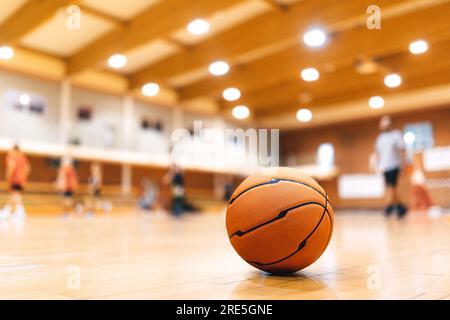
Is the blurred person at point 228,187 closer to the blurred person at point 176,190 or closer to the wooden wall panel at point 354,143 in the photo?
the wooden wall panel at point 354,143

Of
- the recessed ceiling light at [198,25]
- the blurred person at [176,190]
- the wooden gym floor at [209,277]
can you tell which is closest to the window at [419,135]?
the blurred person at [176,190]

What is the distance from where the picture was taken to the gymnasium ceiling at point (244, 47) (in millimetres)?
9664

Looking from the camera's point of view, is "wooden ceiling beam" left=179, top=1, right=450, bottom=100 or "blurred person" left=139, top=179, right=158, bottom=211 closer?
"wooden ceiling beam" left=179, top=1, right=450, bottom=100

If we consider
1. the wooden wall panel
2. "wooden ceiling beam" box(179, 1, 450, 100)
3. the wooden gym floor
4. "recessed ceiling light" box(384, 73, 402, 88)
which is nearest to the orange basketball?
the wooden gym floor

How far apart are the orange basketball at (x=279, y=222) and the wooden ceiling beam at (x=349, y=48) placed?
9.01m

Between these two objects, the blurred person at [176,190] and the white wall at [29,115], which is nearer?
the blurred person at [176,190]

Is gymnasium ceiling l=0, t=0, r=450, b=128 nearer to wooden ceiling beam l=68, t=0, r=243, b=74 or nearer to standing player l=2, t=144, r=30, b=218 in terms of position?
wooden ceiling beam l=68, t=0, r=243, b=74

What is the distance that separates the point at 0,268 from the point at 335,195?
2005cm

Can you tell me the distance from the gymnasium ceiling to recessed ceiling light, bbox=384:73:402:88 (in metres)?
0.22

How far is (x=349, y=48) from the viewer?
1126 centimetres

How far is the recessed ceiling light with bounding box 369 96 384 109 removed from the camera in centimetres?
1664

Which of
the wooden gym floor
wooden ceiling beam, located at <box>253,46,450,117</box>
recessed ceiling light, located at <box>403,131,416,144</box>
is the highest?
wooden ceiling beam, located at <box>253,46,450,117</box>

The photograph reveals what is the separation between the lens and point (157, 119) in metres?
18.0

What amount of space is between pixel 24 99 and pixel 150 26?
19.8ft
